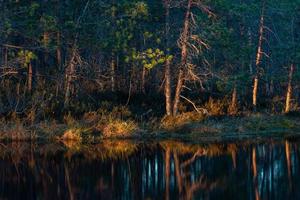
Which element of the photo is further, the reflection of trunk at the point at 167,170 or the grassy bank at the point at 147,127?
the grassy bank at the point at 147,127

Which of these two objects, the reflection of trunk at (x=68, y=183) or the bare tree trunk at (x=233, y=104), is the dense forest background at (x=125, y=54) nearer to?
the bare tree trunk at (x=233, y=104)

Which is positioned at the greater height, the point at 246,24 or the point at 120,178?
the point at 246,24

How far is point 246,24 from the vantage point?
129 ft

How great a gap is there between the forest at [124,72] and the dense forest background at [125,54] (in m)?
0.06

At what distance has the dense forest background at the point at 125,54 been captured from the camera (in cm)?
2938

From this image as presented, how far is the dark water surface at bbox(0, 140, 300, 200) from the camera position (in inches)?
651

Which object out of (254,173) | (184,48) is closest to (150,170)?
(254,173)

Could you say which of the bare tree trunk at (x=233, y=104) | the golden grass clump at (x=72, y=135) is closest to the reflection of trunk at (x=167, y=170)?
the golden grass clump at (x=72, y=135)

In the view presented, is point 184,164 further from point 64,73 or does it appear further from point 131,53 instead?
point 64,73

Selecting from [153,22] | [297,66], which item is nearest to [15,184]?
[153,22]

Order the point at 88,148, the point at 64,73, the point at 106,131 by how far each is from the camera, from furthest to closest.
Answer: the point at 64,73 → the point at 106,131 → the point at 88,148

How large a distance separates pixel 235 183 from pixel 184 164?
13.6 feet

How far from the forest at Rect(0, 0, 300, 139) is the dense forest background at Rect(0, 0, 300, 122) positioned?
2.4 inches

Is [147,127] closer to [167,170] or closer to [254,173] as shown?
[167,170]
